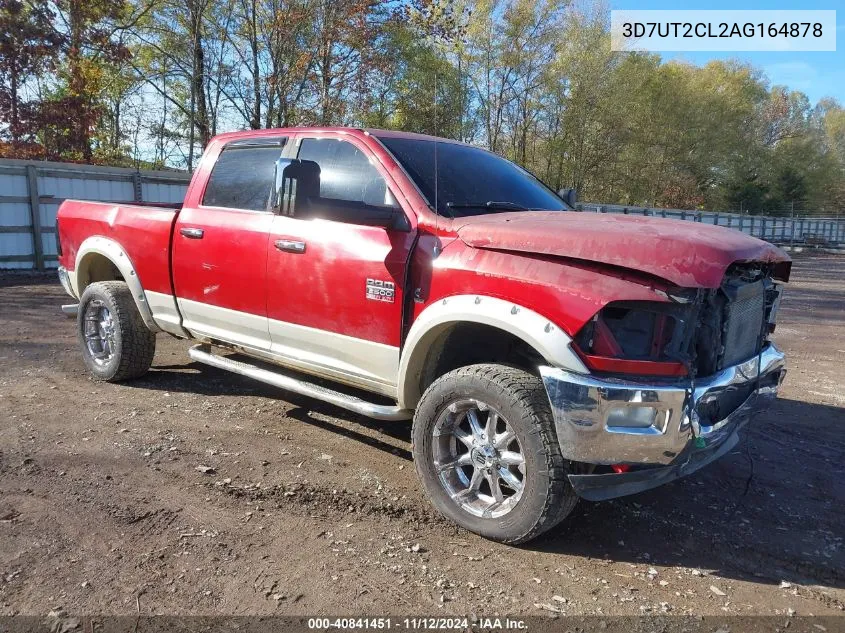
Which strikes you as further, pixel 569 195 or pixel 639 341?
pixel 569 195

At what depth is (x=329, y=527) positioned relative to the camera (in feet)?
10.6

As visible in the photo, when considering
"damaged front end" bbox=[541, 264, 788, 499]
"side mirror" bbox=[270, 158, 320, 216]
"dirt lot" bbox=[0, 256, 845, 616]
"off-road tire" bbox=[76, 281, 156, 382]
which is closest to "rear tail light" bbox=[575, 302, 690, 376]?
"damaged front end" bbox=[541, 264, 788, 499]

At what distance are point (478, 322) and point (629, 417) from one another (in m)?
0.82

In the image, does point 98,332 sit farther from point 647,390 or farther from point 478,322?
point 647,390

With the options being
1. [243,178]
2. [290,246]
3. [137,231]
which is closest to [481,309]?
[290,246]

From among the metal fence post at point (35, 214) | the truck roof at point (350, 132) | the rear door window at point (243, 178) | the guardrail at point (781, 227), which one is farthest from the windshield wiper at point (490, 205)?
the guardrail at point (781, 227)

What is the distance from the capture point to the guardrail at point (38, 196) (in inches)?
490

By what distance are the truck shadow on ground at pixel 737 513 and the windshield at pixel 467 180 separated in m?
1.67

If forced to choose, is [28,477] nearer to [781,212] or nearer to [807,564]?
[807,564]

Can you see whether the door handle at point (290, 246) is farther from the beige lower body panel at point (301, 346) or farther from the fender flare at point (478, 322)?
the fender flare at point (478, 322)

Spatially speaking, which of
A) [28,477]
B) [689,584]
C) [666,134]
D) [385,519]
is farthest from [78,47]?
[666,134]

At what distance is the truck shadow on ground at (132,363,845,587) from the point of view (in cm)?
305

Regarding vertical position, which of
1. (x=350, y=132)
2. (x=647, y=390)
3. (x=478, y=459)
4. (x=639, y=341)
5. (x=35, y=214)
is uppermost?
(x=350, y=132)

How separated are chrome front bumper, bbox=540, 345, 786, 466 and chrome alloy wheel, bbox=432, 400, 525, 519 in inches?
13.3
